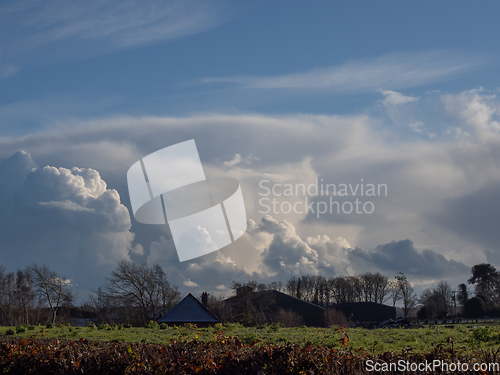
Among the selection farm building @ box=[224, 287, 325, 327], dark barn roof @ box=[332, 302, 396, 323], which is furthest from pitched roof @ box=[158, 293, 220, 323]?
dark barn roof @ box=[332, 302, 396, 323]

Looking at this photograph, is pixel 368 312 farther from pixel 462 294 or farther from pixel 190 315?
pixel 190 315

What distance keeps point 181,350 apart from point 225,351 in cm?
129

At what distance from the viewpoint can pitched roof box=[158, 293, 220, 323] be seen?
38.4 m

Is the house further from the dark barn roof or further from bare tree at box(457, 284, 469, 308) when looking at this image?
bare tree at box(457, 284, 469, 308)

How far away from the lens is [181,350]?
8578 millimetres

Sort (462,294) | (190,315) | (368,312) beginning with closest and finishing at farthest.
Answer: (190,315), (368,312), (462,294)

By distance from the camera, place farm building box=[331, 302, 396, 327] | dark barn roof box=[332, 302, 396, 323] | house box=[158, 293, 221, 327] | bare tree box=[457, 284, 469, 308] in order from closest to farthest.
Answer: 1. house box=[158, 293, 221, 327]
2. farm building box=[331, 302, 396, 327]
3. dark barn roof box=[332, 302, 396, 323]
4. bare tree box=[457, 284, 469, 308]

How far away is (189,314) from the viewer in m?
38.8

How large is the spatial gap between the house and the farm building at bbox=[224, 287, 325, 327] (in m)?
3.07

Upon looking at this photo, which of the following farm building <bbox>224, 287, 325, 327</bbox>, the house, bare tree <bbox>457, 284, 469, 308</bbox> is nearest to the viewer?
the house

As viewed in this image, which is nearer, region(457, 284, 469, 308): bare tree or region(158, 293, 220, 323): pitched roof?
region(158, 293, 220, 323): pitched roof

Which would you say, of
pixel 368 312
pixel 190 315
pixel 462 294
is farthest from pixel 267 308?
pixel 462 294

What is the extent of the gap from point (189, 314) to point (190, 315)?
0.14 meters

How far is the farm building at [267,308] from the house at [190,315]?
10.1 feet
